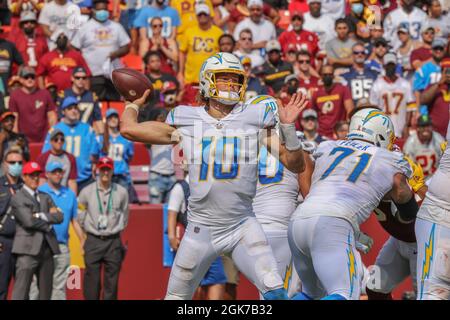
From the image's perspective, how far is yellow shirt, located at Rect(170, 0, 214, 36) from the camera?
642 inches

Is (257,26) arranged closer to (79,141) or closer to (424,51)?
(424,51)

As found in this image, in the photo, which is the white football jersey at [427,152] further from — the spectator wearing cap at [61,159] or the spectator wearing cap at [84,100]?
the spectator wearing cap at [61,159]

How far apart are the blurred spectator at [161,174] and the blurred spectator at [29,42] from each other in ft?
9.79

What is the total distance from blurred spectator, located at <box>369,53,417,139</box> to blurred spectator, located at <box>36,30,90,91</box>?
13.4 ft

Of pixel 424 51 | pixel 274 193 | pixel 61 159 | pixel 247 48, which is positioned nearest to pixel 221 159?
pixel 274 193

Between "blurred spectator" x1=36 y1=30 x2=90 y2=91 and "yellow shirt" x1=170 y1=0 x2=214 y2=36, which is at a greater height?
"yellow shirt" x1=170 y1=0 x2=214 y2=36

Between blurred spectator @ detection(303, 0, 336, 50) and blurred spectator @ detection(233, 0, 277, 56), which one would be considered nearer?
blurred spectator @ detection(233, 0, 277, 56)

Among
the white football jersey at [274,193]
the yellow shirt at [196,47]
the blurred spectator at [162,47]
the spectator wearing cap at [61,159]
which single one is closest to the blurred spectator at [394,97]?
the yellow shirt at [196,47]

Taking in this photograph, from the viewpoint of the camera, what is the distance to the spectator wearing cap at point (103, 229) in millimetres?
12281

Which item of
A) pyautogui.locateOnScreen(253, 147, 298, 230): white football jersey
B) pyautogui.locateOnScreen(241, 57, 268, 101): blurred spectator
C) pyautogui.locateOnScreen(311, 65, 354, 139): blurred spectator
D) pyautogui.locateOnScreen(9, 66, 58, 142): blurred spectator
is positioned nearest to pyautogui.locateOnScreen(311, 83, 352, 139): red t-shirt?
pyautogui.locateOnScreen(311, 65, 354, 139): blurred spectator

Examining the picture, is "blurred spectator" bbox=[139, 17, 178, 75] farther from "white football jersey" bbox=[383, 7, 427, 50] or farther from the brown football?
the brown football

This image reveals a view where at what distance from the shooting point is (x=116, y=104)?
1535cm

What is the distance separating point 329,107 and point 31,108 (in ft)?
13.1
